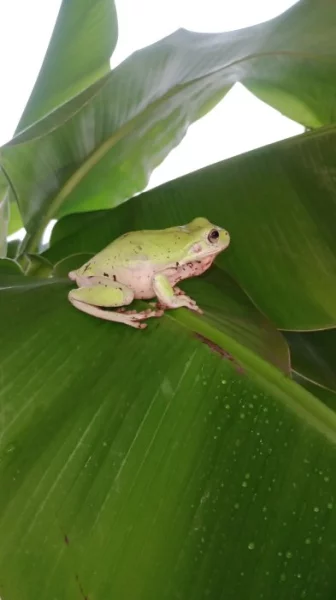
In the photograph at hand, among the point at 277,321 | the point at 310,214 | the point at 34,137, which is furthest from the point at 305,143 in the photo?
the point at 34,137

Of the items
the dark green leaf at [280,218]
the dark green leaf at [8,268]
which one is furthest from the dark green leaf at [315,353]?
the dark green leaf at [8,268]

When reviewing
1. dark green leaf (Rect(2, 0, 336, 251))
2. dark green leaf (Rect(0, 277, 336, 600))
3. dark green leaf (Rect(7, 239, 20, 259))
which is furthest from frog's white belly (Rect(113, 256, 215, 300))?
dark green leaf (Rect(7, 239, 20, 259))

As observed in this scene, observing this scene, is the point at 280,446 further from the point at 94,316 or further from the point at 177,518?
the point at 94,316

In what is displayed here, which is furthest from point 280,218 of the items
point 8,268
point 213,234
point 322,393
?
point 8,268

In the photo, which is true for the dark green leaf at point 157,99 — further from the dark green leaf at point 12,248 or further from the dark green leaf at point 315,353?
the dark green leaf at point 315,353

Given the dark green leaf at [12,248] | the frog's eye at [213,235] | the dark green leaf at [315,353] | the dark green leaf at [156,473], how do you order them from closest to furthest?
the dark green leaf at [156,473]
the frog's eye at [213,235]
the dark green leaf at [315,353]
the dark green leaf at [12,248]

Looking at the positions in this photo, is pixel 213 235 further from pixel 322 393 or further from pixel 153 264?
pixel 322 393

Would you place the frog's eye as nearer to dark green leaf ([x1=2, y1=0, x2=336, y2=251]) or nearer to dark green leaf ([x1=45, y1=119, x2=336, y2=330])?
dark green leaf ([x1=45, y1=119, x2=336, y2=330])
